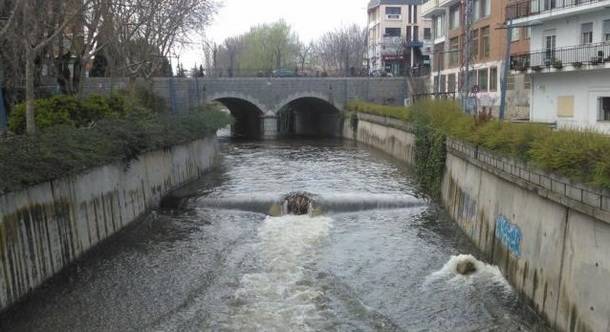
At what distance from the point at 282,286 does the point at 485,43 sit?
41.2 m

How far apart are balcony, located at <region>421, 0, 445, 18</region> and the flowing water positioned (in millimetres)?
37201

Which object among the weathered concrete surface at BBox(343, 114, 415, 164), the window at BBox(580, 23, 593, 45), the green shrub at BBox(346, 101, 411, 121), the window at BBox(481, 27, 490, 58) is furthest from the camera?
the window at BBox(481, 27, 490, 58)

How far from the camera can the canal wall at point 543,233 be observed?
11383 millimetres

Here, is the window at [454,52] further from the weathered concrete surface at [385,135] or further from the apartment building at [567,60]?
the apartment building at [567,60]

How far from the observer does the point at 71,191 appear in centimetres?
1931

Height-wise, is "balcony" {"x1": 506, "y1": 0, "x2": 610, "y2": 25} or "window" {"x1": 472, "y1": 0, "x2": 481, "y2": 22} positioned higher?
"window" {"x1": 472, "y1": 0, "x2": 481, "y2": 22}

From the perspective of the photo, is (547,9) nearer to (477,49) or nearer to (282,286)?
(477,49)

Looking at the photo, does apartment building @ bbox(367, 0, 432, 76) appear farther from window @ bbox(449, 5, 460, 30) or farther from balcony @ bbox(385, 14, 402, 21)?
window @ bbox(449, 5, 460, 30)

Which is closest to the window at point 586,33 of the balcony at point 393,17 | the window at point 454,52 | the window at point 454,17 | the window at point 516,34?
the window at point 516,34

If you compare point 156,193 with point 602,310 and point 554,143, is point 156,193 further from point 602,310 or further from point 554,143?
point 602,310

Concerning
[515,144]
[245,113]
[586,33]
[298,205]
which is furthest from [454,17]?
[515,144]

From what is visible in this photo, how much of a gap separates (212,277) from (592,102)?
24796mm

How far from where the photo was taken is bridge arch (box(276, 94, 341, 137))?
66.9 metres

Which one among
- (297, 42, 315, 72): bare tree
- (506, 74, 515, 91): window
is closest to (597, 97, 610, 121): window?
(506, 74, 515, 91): window
